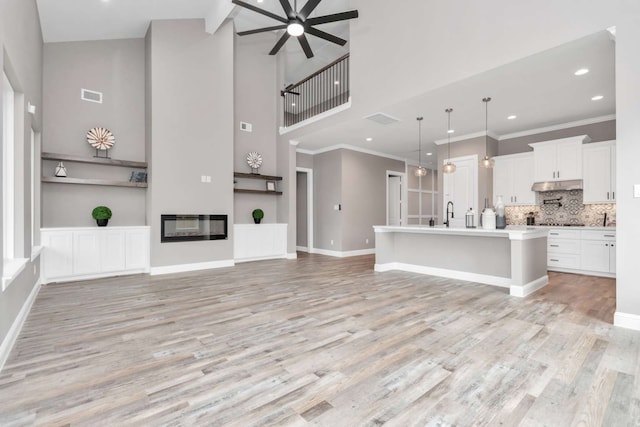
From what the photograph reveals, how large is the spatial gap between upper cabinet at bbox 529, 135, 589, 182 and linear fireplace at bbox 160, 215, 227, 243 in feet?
20.0

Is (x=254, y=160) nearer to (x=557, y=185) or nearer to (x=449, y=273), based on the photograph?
(x=449, y=273)

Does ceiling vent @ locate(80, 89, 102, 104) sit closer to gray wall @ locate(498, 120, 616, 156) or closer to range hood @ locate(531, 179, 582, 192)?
gray wall @ locate(498, 120, 616, 156)

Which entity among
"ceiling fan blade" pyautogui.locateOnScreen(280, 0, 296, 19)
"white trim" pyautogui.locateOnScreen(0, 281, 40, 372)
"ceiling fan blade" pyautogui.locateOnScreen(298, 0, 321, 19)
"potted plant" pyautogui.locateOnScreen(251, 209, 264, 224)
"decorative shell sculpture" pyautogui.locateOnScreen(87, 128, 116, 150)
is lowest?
"white trim" pyautogui.locateOnScreen(0, 281, 40, 372)

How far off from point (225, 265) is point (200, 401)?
4646 mm

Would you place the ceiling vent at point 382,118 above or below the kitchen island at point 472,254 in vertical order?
above

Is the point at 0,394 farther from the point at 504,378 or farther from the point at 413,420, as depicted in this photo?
the point at 504,378

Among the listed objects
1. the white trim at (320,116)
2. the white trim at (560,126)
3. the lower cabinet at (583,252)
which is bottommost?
the lower cabinet at (583,252)

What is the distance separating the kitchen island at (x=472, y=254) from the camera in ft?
13.4

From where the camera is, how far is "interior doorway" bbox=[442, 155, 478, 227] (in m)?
6.75

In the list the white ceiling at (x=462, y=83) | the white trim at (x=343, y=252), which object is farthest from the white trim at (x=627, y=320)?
the white trim at (x=343, y=252)

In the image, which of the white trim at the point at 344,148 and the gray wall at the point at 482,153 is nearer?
the gray wall at the point at 482,153

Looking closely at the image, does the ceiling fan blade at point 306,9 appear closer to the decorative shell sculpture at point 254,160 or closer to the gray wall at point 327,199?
the decorative shell sculpture at point 254,160

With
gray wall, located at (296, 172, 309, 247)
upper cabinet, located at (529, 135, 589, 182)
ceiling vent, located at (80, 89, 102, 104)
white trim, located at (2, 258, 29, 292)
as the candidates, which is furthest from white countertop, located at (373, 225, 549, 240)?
ceiling vent, located at (80, 89, 102, 104)

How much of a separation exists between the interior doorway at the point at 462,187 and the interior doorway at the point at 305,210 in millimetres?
3428
